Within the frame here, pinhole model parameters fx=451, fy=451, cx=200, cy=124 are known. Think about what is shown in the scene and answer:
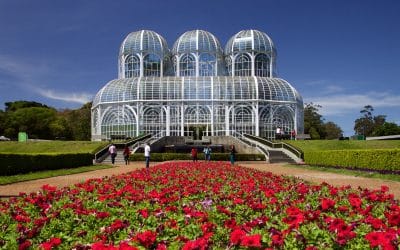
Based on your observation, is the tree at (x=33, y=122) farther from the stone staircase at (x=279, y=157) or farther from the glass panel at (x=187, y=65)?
the stone staircase at (x=279, y=157)

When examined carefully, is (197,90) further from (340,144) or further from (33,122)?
(33,122)

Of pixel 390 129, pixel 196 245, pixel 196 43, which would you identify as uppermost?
pixel 196 43

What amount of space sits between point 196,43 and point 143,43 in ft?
23.8

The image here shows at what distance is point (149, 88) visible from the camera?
176ft

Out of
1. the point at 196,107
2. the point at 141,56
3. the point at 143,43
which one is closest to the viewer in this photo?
the point at 196,107

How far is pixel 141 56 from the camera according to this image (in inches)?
2411

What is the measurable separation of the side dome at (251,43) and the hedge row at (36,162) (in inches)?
1358

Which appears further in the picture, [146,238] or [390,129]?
[390,129]

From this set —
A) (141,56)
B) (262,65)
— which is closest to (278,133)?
(262,65)

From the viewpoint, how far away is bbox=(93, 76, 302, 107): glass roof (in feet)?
175

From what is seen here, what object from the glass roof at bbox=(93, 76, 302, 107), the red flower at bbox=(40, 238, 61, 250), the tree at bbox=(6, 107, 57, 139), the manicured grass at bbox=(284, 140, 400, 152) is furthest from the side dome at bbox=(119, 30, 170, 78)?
the red flower at bbox=(40, 238, 61, 250)

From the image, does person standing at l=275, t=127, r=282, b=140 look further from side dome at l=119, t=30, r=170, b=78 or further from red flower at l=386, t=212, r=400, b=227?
red flower at l=386, t=212, r=400, b=227

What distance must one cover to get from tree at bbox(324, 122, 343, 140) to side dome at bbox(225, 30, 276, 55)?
43.5m

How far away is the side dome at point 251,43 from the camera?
200ft
